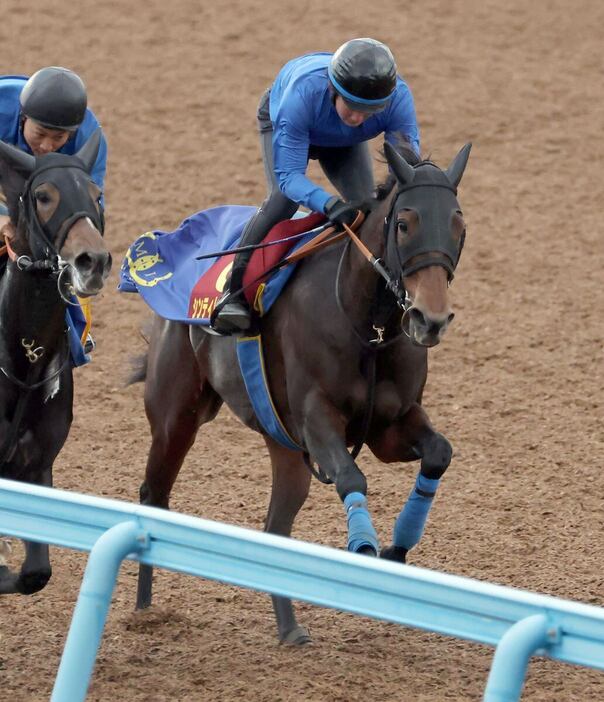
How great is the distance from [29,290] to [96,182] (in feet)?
1.67

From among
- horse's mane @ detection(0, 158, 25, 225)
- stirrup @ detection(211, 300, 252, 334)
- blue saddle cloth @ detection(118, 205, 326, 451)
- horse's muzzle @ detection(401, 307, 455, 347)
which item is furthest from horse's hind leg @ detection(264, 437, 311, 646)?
horse's mane @ detection(0, 158, 25, 225)

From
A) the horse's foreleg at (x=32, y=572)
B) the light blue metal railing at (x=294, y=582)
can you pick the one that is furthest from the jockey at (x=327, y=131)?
the light blue metal railing at (x=294, y=582)

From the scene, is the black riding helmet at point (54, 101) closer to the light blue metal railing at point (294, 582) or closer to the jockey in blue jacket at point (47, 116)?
the jockey in blue jacket at point (47, 116)

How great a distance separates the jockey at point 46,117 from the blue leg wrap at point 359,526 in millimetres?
1494

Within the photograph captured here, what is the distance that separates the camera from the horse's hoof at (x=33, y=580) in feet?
18.1

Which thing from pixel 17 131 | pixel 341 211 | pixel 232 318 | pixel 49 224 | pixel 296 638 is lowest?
pixel 296 638

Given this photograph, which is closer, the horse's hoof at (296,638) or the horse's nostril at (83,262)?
the horse's nostril at (83,262)

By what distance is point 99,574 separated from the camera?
12.6 feet

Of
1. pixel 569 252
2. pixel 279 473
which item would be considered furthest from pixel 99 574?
pixel 569 252

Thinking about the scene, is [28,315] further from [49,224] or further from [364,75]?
[364,75]

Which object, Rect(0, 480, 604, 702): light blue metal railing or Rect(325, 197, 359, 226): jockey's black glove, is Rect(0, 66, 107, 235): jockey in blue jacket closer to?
Rect(325, 197, 359, 226): jockey's black glove

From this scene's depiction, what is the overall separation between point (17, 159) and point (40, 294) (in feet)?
1.66

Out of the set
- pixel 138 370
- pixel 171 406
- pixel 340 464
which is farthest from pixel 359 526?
pixel 138 370

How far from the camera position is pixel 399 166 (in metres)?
5.31
